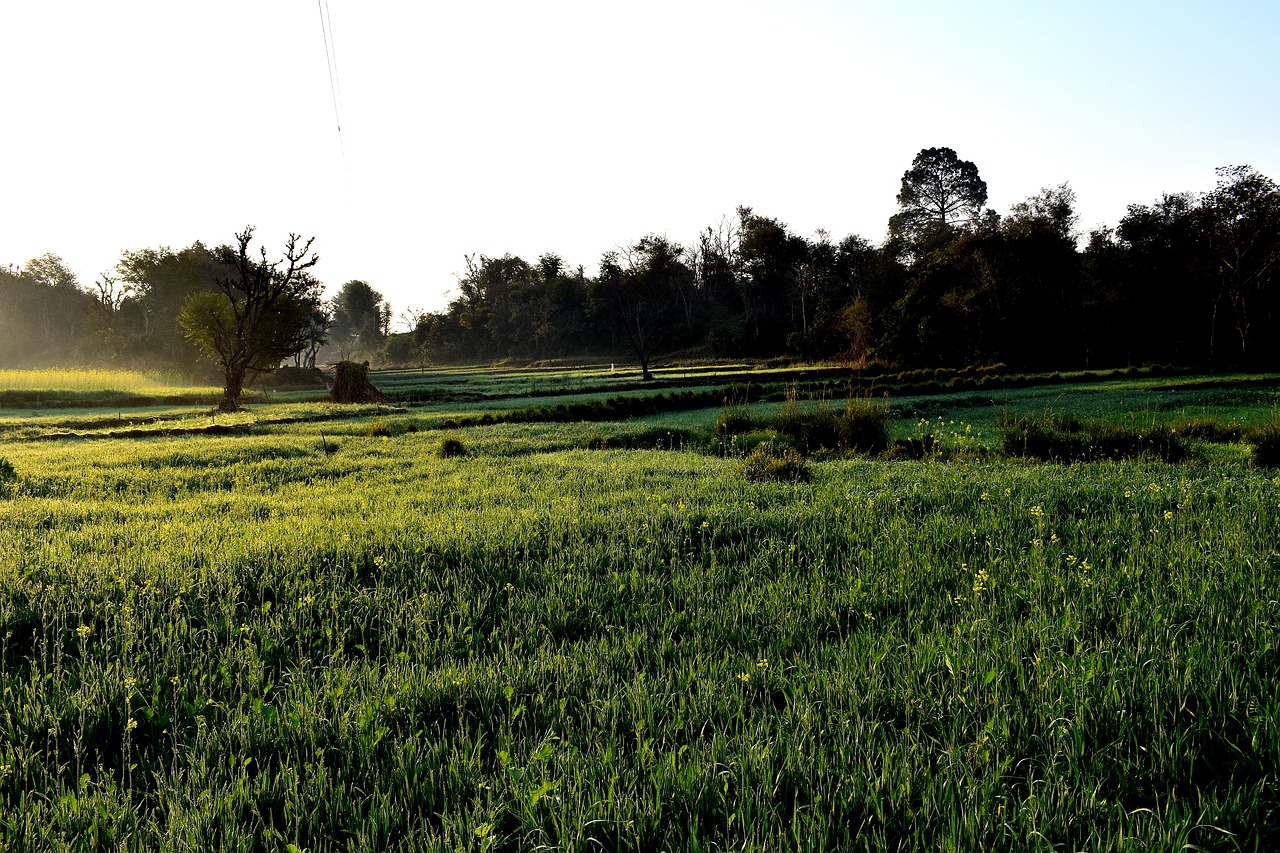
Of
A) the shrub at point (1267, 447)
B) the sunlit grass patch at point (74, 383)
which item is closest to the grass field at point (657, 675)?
the shrub at point (1267, 447)

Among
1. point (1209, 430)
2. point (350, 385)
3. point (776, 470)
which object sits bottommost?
point (1209, 430)

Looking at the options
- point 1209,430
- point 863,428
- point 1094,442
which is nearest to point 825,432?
point 863,428

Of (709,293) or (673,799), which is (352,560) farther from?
(709,293)

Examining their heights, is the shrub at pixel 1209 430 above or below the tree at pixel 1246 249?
below

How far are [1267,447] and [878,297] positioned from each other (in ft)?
148

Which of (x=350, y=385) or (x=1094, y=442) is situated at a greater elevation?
(x=350, y=385)

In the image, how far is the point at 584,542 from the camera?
17.7ft

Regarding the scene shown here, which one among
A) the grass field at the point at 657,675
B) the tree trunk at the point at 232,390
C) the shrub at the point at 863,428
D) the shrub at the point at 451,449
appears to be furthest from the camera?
the tree trunk at the point at 232,390

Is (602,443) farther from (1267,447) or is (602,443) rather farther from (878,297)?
(878,297)

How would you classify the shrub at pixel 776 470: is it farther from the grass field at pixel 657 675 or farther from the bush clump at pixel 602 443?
the bush clump at pixel 602 443

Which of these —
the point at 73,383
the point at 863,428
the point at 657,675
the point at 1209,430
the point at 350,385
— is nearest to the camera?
the point at 657,675

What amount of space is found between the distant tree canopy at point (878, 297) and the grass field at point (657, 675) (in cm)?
3265

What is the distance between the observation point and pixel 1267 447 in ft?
33.0

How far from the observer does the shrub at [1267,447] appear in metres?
9.95
